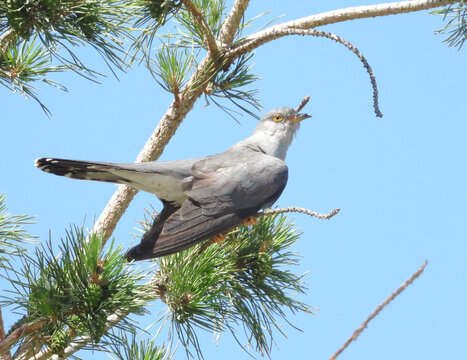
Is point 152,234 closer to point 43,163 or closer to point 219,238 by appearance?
point 219,238

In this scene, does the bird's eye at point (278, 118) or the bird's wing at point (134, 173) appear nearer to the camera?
the bird's wing at point (134, 173)

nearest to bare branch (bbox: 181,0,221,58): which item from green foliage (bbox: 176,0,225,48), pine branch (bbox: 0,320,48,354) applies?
green foliage (bbox: 176,0,225,48)

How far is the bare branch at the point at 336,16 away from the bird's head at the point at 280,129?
1.37m

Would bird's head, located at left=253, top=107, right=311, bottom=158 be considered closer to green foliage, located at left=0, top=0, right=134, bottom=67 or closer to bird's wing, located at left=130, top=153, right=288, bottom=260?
bird's wing, located at left=130, top=153, right=288, bottom=260

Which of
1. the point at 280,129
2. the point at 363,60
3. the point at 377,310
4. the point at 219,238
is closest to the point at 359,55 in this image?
the point at 363,60

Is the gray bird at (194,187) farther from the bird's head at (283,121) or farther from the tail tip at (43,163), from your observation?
the bird's head at (283,121)

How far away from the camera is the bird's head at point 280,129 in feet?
16.2

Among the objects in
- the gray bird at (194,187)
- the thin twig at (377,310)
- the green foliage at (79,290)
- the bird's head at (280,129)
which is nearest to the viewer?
the thin twig at (377,310)

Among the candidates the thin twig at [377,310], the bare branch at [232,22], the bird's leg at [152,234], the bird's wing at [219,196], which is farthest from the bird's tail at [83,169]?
the thin twig at [377,310]

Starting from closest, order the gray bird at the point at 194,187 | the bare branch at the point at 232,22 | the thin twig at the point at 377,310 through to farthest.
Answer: the thin twig at the point at 377,310 → the gray bird at the point at 194,187 → the bare branch at the point at 232,22

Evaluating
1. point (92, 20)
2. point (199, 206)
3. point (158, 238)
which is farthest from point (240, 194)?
point (92, 20)

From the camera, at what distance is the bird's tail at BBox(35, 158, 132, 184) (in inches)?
137

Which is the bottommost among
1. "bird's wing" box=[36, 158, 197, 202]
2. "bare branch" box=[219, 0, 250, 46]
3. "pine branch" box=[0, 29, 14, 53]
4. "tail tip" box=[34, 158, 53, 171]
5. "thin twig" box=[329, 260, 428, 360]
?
"thin twig" box=[329, 260, 428, 360]

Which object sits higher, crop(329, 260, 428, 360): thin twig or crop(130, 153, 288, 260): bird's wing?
crop(130, 153, 288, 260): bird's wing
